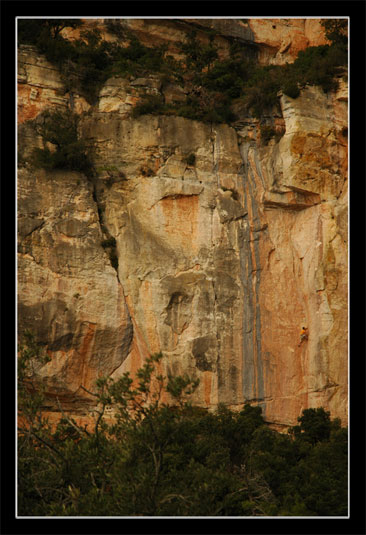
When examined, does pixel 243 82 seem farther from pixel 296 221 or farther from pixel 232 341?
pixel 232 341

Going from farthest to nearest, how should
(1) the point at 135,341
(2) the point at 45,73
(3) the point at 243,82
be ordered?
(3) the point at 243,82 → (2) the point at 45,73 → (1) the point at 135,341

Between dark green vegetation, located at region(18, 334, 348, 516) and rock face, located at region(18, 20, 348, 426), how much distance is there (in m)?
3.22

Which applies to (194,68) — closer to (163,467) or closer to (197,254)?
(197,254)

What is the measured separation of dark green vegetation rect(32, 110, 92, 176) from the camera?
89.4ft

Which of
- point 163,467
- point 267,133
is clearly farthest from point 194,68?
point 163,467

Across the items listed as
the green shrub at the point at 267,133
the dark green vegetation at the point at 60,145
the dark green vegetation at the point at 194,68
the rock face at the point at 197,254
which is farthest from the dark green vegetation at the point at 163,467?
the dark green vegetation at the point at 194,68

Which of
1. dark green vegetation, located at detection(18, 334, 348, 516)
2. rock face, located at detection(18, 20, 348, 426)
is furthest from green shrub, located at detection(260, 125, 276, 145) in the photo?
dark green vegetation, located at detection(18, 334, 348, 516)

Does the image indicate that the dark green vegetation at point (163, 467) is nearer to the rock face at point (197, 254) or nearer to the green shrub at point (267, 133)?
the rock face at point (197, 254)

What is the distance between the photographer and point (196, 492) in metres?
17.6

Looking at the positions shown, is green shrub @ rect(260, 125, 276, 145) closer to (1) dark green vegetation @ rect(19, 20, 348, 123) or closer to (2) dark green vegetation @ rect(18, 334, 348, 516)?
(1) dark green vegetation @ rect(19, 20, 348, 123)

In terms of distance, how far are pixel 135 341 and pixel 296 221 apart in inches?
318

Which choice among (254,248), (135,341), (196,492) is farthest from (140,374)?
(254,248)

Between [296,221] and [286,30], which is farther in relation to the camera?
[286,30]

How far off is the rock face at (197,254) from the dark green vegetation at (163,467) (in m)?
3.22
